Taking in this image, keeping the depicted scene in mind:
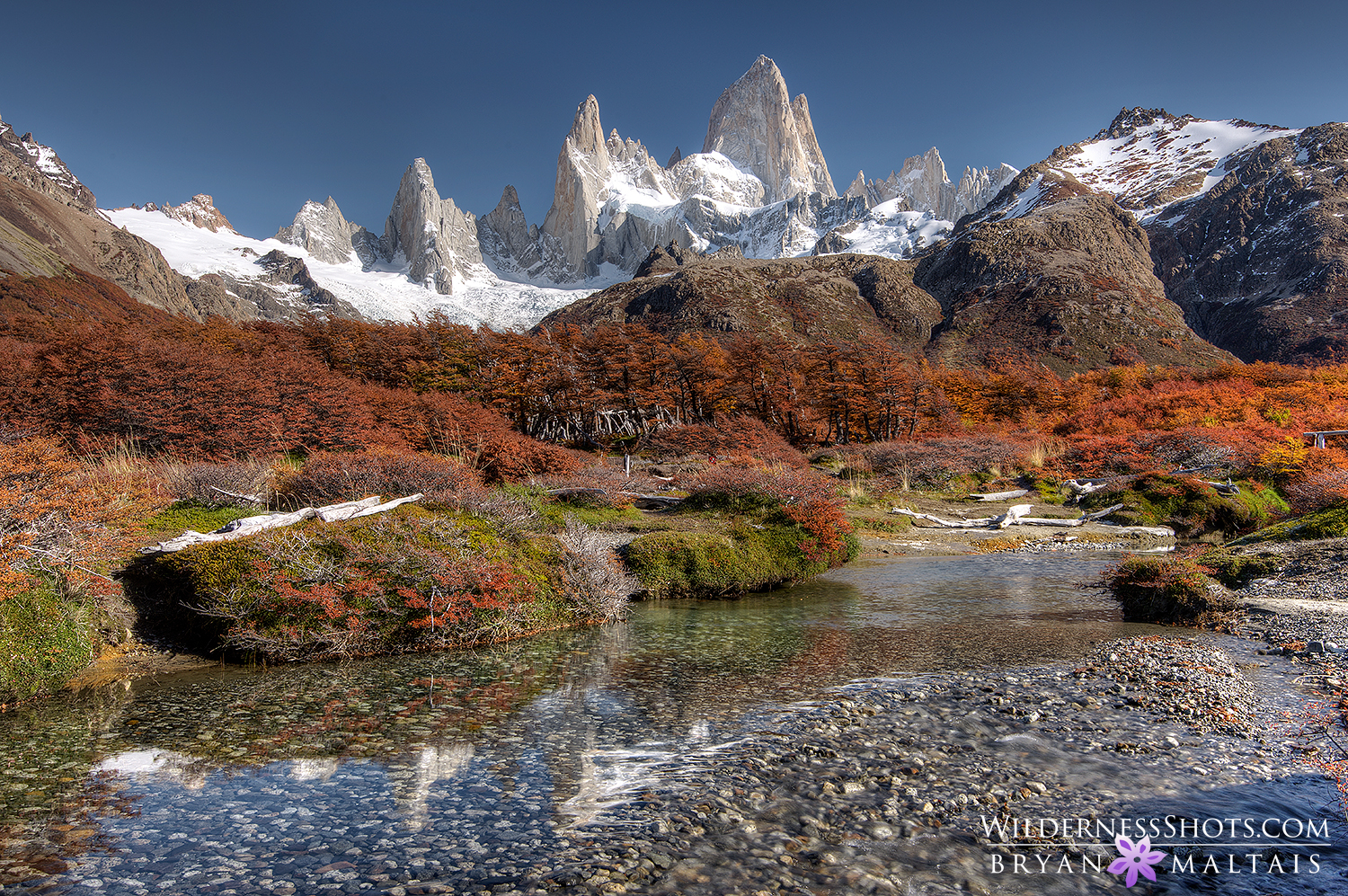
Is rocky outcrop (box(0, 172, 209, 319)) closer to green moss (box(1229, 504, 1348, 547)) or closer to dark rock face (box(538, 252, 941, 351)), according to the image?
dark rock face (box(538, 252, 941, 351))

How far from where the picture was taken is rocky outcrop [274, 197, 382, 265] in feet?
623

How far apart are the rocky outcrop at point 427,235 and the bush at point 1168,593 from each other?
618 ft

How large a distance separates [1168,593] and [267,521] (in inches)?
621

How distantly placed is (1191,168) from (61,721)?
18851 centimetres

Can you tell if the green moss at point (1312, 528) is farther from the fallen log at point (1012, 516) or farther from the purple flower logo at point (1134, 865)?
the purple flower logo at point (1134, 865)

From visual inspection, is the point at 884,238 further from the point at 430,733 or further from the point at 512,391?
the point at 430,733

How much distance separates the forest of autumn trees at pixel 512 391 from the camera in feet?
60.0

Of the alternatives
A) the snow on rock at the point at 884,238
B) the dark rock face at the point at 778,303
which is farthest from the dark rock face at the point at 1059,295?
the snow on rock at the point at 884,238

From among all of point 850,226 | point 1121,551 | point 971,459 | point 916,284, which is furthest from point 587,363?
point 850,226

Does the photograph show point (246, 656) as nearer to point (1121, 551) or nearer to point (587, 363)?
point (1121, 551)

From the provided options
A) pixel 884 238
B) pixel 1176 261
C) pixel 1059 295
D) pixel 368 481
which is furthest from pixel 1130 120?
pixel 368 481

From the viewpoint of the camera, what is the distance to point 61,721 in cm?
675

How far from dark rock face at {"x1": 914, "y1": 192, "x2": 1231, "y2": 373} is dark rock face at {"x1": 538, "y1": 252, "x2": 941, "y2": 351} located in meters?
6.28

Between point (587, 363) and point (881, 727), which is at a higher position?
point (587, 363)
